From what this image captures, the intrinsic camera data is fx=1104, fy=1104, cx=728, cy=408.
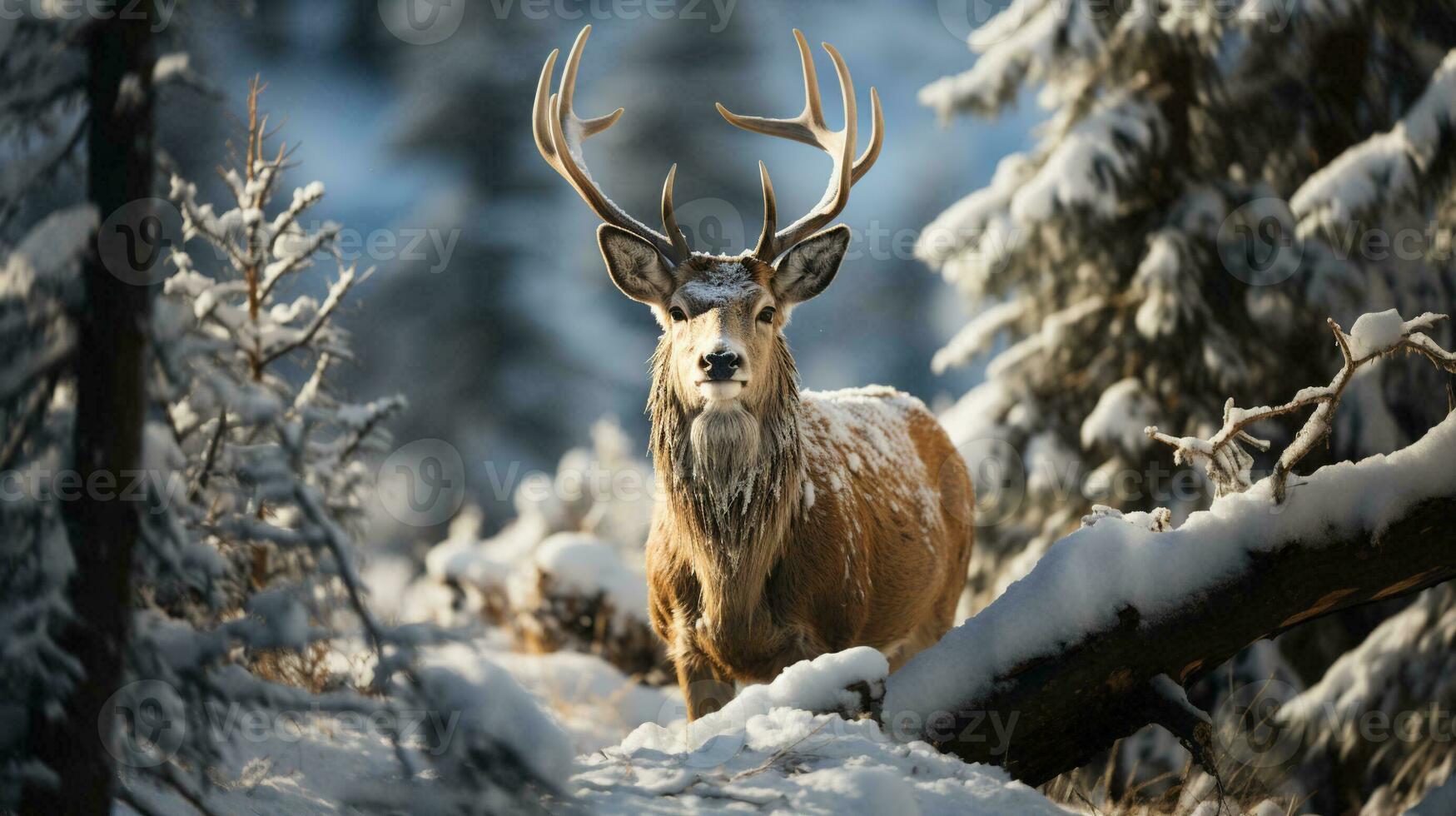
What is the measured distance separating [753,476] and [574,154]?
2084mm

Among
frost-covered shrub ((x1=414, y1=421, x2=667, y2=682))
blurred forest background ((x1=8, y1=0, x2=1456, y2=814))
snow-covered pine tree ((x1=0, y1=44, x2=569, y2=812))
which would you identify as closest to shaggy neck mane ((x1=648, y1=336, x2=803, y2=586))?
blurred forest background ((x1=8, y1=0, x2=1456, y2=814))

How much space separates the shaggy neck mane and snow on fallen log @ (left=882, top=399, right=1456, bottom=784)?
1271 mm

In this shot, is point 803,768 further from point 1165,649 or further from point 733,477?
point 733,477

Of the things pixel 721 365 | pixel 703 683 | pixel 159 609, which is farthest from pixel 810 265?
pixel 159 609

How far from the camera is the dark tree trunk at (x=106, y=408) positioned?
7.14 feet

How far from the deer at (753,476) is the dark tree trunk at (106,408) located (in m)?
2.65

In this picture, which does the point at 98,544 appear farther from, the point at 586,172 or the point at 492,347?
the point at 492,347

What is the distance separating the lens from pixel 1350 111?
8.21m

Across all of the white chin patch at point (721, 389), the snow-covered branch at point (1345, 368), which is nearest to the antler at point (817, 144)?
the white chin patch at point (721, 389)

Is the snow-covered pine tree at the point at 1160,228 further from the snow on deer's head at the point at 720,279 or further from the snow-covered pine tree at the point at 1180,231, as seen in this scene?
the snow on deer's head at the point at 720,279

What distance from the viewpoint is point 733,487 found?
4.89 m

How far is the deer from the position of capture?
15.9 ft

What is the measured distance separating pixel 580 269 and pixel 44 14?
19.8 meters

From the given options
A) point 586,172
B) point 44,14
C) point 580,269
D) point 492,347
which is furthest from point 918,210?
point 44,14
